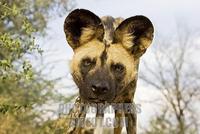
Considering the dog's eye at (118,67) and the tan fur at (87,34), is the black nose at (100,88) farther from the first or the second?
the tan fur at (87,34)

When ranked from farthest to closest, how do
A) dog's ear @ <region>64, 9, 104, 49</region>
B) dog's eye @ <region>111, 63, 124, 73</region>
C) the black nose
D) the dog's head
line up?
dog's ear @ <region>64, 9, 104, 49</region>, dog's eye @ <region>111, 63, 124, 73</region>, the dog's head, the black nose

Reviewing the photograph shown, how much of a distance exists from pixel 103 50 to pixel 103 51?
19 millimetres

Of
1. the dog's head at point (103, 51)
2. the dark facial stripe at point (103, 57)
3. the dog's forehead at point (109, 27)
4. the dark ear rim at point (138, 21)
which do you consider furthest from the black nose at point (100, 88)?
the dark ear rim at point (138, 21)

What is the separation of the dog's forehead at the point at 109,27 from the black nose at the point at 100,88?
623 mm

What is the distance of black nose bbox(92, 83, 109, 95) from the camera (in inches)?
185

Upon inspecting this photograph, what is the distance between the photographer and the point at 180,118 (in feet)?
85.3

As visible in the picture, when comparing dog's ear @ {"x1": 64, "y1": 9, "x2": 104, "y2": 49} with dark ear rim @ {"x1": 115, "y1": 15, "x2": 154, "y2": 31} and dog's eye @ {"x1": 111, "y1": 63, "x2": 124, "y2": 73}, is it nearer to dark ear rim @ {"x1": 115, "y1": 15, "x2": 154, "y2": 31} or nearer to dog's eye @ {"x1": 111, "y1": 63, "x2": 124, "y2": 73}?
dark ear rim @ {"x1": 115, "y1": 15, "x2": 154, "y2": 31}

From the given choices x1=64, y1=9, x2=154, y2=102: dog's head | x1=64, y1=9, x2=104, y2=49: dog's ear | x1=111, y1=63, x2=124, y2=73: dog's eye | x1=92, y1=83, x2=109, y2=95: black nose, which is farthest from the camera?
x1=64, y1=9, x2=104, y2=49: dog's ear

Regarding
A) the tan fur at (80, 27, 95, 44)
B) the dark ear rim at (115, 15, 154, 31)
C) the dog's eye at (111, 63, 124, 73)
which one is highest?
the dark ear rim at (115, 15, 154, 31)

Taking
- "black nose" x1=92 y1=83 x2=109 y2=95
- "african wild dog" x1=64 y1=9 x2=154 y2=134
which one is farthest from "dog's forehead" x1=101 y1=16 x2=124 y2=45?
"black nose" x1=92 y1=83 x2=109 y2=95

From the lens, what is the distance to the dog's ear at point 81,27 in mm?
5184

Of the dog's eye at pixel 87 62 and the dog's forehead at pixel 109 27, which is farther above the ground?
the dog's forehead at pixel 109 27

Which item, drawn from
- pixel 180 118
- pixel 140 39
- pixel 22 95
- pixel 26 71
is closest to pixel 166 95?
pixel 180 118

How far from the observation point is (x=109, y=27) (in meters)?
5.76
